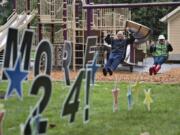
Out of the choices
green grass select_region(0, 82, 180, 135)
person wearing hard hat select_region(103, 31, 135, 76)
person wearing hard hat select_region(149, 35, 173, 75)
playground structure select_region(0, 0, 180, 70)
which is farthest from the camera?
Result: playground structure select_region(0, 0, 180, 70)

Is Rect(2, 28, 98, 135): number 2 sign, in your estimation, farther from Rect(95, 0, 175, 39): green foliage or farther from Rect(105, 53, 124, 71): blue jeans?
Rect(95, 0, 175, 39): green foliage

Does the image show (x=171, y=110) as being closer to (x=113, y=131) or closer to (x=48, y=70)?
(x=113, y=131)

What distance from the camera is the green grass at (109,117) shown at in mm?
6820

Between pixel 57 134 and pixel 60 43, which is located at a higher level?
pixel 60 43

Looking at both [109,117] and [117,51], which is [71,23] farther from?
[109,117]

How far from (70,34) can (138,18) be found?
30.8 meters

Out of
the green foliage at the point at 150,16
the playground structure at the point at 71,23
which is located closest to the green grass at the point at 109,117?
the playground structure at the point at 71,23

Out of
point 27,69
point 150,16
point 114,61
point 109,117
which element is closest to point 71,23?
point 114,61

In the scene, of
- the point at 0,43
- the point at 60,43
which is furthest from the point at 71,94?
the point at 60,43

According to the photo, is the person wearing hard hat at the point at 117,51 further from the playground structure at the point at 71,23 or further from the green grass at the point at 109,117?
the green grass at the point at 109,117

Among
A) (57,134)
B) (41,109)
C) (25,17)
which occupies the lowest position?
(57,134)

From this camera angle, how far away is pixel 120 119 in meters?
7.67

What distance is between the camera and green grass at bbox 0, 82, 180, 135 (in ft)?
22.4

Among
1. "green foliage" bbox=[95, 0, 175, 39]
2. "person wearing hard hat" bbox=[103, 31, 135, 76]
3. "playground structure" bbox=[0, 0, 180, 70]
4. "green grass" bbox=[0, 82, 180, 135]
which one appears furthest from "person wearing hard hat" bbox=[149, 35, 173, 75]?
"green foliage" bbox=[95, 0, 175, 39]
